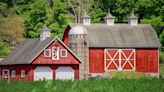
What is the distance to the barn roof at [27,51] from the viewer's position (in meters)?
57.8

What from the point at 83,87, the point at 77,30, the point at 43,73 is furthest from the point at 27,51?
the point at 83,87

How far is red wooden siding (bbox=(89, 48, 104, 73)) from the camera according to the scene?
62625 mm

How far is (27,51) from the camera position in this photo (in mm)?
60062

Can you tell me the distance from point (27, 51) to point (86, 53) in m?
5.62

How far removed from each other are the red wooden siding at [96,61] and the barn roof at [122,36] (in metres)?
0.62

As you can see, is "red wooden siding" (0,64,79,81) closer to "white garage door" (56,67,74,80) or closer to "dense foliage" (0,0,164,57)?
"white garage door" (56,67,74,80)

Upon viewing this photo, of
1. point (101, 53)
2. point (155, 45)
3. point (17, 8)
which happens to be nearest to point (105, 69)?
point (101, 53)

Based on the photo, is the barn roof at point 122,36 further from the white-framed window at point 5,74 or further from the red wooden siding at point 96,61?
the white-framed window at point 5,74

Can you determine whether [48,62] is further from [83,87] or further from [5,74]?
[83,87]

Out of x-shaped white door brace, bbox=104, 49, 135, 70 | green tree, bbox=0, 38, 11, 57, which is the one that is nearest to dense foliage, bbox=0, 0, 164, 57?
green tree, bbox=0, 38, 11, 57

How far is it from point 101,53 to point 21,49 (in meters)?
7.39

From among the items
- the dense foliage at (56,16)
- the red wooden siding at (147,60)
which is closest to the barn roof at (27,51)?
the red wooden siding at (147,60)

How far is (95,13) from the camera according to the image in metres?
82.9

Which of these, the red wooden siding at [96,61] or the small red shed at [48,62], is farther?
the red wooden siding at [96,61]
